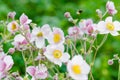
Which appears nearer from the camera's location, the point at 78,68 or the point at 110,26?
the point at 78,68

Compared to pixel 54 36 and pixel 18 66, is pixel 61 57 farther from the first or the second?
pixel 18 66

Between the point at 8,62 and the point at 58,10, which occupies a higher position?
the point at 58,10

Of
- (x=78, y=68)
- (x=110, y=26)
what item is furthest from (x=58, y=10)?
(x=78, y=68)

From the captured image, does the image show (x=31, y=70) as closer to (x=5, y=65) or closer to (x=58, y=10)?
(x=5, y=65)

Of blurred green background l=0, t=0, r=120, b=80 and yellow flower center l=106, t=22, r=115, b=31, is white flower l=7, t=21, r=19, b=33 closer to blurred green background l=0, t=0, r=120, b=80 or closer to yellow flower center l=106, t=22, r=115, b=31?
yellow flower center l=106, t=22, r=115, b=31

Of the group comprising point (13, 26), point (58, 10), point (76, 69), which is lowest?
point (76, 69)

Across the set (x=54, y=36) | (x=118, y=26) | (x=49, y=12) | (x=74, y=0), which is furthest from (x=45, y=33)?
(x=74, y=0)
